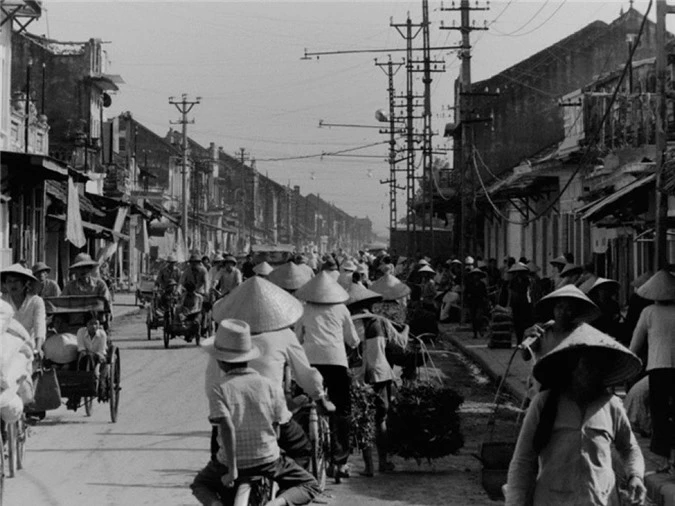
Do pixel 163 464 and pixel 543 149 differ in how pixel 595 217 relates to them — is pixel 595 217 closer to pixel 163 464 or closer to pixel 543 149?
pixel 163 464

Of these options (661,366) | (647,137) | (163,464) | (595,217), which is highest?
(647,137)

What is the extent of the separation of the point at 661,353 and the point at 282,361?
12.2 feet

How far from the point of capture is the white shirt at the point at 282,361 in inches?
337

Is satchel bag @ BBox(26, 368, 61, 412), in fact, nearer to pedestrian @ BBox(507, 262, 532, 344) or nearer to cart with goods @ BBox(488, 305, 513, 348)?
pedestrian @ BBox(507, 262, 532, 344)

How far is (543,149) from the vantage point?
54.6 m

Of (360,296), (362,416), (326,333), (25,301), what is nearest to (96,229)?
(25,301)

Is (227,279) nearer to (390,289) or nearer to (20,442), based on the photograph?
(390,289)

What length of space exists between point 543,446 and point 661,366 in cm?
567

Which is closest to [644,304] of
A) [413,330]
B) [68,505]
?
[413,330]

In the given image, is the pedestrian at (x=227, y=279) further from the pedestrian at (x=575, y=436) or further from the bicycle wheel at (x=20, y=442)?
the pedestrian at (x=575, y=436)

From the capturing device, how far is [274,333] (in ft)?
29.0

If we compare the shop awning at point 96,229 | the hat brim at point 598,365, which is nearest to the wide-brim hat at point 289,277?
the hat brim at point 598,365

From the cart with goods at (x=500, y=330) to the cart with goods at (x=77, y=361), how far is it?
12.0 meters

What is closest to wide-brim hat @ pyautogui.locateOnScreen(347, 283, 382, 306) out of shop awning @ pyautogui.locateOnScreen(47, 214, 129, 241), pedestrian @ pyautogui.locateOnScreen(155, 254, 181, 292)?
pedestrian @ pyautogui.locateOnScreen(155, 254, 181, 292)
